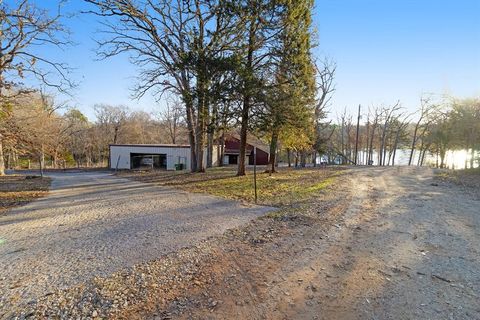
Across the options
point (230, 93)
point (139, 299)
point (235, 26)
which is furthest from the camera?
point (235, 26)

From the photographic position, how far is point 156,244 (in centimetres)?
504

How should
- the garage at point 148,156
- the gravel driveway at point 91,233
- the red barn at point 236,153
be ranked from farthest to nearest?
the red barn at point 236,153 < the garage at point 148,156 < the gravel driveway at point 91,233

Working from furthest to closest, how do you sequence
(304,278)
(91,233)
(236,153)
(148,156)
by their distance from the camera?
(236,153)
(148,156)
(91,233)
(304,278)

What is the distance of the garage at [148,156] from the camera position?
30.7m

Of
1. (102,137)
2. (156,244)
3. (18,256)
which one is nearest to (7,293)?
(18,256)

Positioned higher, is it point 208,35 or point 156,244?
point 208,35

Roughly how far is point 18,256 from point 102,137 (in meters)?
45.6

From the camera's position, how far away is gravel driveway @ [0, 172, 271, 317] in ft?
12.3

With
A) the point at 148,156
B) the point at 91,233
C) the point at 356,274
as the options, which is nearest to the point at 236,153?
the point at 148,156

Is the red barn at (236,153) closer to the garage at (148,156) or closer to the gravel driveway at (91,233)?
the garage at (148,156)

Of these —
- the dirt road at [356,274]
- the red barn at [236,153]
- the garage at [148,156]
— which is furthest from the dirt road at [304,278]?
the red barn at [236,153]

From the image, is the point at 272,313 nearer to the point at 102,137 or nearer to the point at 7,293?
the point at 7,293

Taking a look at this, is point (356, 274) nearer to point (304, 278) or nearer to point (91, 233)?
point (304, 278)

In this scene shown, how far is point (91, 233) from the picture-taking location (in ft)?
19.0
